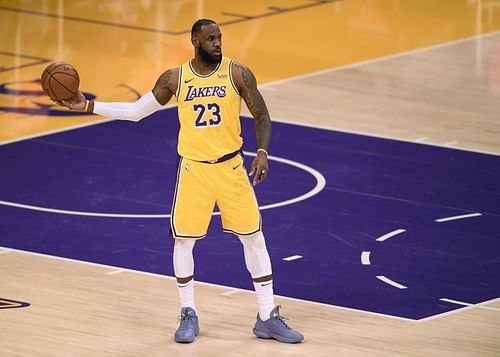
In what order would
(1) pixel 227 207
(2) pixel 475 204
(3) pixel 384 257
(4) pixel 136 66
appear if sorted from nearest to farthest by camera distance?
(1) pixel 227 207, (3) pixel 384 257, (2) pixel 475 204, (4) pixel 136 66

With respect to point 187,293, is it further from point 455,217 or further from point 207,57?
point 455,217

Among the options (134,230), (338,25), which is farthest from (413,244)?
(338,25)

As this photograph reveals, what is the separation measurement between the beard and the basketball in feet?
3.10

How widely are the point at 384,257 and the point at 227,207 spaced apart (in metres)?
2.51

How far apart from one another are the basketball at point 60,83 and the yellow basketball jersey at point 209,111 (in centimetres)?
78

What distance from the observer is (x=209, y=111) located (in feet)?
37.9

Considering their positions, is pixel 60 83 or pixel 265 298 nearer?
pixel 60 83

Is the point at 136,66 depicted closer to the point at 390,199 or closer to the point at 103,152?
the point at 103,152

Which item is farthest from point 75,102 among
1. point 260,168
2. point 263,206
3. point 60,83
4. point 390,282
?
point 263,206

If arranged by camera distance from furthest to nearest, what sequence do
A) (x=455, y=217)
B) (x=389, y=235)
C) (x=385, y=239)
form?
(x=455, y=217), (x=389, y=235), (x=385, y=239)

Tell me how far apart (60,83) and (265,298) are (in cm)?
222

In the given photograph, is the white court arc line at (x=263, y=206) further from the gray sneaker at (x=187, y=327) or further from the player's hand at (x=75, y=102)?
the player's hand at (x=75, y=102)

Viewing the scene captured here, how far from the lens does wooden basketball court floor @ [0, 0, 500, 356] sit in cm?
1182

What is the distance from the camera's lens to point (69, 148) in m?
17.3
